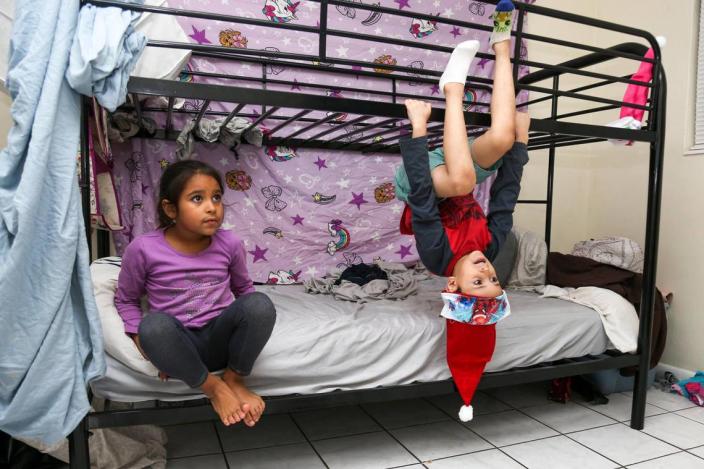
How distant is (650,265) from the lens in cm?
199

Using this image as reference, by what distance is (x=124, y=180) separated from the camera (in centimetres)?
216

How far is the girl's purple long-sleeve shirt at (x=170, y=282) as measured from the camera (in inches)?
55.1

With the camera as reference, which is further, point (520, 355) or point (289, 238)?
point (289, 238)

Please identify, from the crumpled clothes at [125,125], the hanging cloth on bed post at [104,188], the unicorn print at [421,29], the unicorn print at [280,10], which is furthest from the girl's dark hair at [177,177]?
the unicorn print at [421,29]

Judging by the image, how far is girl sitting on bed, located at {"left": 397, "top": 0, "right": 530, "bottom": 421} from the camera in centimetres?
146

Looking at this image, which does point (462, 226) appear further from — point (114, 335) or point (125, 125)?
point (125, 125)

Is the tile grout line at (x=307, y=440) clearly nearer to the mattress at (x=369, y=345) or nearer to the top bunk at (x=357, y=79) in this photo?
the mattress at (x=369, y=345)

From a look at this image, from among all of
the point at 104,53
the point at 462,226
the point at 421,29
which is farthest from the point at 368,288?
the point at 421,29

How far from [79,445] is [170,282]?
0.45 metres

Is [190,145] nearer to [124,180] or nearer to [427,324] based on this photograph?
[124,180]

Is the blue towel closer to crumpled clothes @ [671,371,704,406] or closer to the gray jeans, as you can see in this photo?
the gray jeans

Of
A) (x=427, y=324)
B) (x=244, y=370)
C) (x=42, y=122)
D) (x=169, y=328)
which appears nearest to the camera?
(x=42, y=122)

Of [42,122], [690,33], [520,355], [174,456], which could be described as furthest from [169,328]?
[690,33]

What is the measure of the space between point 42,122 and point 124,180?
3.56ft
